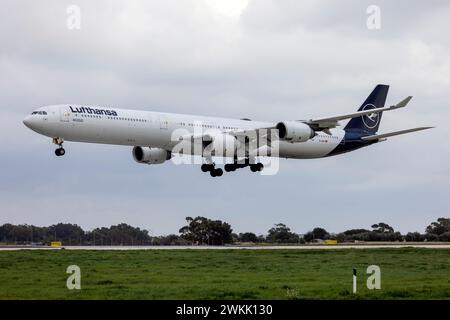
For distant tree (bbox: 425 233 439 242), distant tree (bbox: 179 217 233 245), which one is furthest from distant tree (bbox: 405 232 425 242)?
distant tree (bbox: 179 217 233 245)

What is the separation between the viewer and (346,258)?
5762 centimetres

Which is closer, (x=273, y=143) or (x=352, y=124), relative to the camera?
(x=273, y=143)

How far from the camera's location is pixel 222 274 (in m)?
44.5

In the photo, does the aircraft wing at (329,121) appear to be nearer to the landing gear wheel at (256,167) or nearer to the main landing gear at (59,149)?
Answer: the landing gear wheel at (256,167)

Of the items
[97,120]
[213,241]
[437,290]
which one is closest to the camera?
[437,290]

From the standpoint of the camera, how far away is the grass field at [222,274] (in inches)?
1399

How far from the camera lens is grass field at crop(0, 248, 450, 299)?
117ft

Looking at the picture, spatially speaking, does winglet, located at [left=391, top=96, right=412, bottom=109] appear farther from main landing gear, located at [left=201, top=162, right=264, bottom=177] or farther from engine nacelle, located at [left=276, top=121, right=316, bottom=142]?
main landing gear, located at [left=201, top=162, right=264, bottom=177]

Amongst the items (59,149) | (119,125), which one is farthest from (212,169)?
(59,149)

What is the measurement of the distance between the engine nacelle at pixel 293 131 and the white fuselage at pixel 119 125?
4.51m
